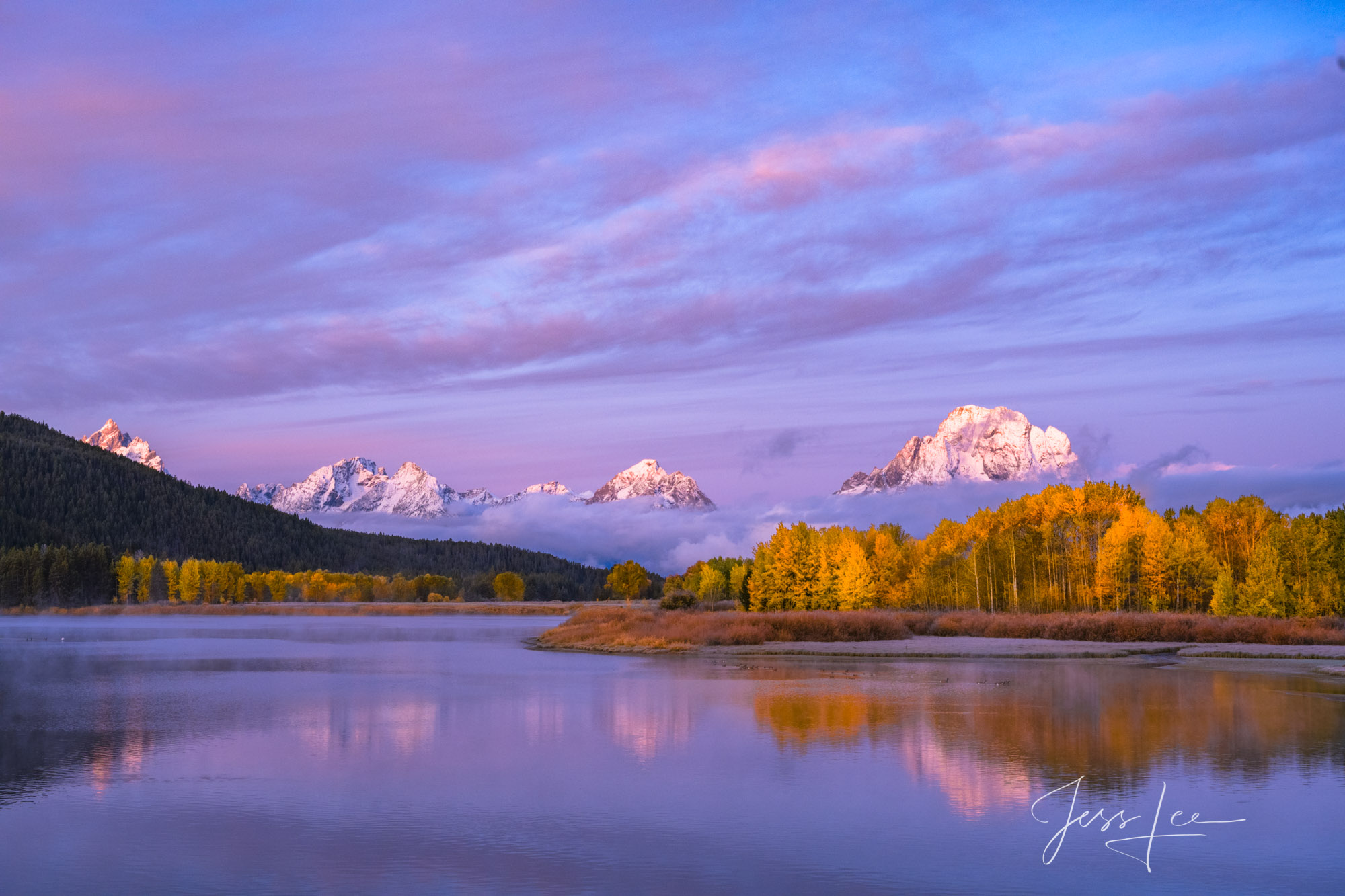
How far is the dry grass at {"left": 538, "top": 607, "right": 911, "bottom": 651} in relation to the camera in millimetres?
71250

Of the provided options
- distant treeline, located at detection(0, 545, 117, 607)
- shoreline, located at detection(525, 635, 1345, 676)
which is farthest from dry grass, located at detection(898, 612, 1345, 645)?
distant treeline, located at detection(0, 545, 117, 607)

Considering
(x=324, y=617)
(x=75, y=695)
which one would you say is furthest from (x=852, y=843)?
(x=324, y=617)

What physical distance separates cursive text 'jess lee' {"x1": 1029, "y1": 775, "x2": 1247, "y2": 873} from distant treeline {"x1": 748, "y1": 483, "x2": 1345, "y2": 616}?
6687cm

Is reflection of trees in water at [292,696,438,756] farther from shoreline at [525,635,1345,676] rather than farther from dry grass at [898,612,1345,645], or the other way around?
dry grass at [898,612,1345,645]

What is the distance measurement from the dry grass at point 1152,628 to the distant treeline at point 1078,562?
1211 cm

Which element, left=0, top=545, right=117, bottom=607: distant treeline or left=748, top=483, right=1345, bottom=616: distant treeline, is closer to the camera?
left=748, top=483, right=1345, bottom=616: distant treeline

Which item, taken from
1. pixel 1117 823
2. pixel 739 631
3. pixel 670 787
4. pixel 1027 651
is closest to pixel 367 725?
pixel 670 787

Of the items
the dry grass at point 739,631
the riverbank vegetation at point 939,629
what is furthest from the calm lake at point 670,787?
the dry grass at point 739,631

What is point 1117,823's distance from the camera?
18438mm

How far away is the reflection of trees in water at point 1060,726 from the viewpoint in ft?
75.4

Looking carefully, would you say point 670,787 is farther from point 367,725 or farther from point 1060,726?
point 1060,726

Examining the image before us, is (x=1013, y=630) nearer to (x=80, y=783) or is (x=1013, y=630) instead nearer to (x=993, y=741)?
(x=993, y=741)

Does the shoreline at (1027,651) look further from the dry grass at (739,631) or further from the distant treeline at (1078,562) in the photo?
the distant treeline at (1078,562)

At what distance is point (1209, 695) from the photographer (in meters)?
37.6
